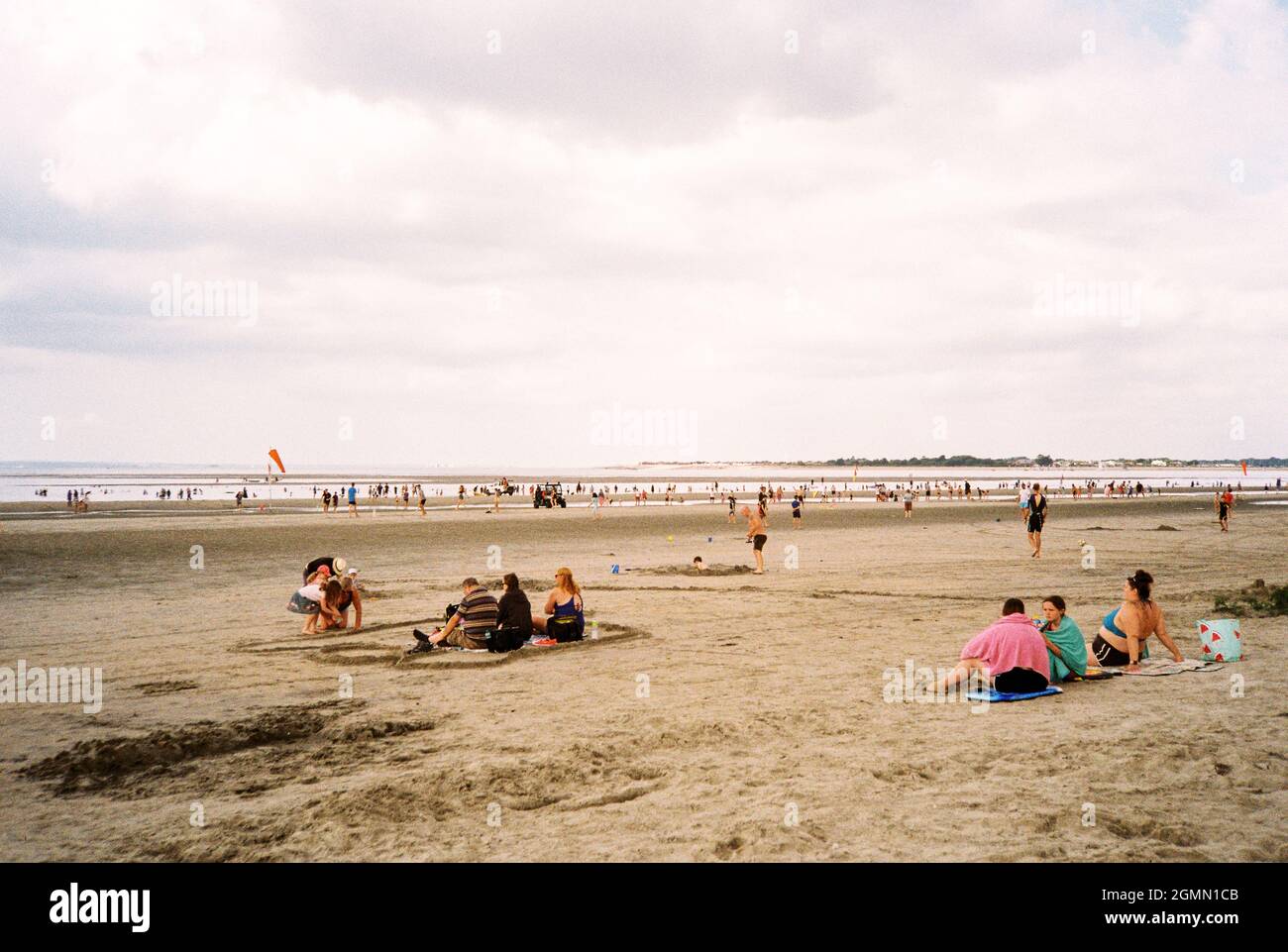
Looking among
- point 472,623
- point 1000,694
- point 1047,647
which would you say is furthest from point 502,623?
point 1047,647

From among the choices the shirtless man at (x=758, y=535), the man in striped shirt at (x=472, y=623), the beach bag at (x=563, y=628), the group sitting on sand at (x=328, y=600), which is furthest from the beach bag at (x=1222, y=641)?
the group sitting on sand at (x=328, y=600)

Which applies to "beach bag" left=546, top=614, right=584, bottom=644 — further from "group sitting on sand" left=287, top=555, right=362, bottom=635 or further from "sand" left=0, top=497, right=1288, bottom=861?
"group sitting on sand" left=287, top=555, right=362, bottom=635

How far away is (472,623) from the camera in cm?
1214

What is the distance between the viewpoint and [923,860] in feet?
16.5

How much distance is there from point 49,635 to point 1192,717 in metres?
16.3

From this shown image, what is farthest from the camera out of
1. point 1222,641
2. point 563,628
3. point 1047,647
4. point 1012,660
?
point 563,628

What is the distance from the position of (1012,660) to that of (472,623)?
7.47m

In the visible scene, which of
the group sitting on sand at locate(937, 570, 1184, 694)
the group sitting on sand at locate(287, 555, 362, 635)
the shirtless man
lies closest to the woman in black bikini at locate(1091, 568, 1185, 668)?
the group sitting on sand at locate(937, 570, 1184, 694)

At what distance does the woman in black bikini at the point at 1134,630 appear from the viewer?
10148 millimetres

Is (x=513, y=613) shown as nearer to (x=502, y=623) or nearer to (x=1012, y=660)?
(x=502, y=623)

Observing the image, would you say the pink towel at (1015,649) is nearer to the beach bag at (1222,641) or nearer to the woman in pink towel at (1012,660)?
the woman in pink towel at (1012,660)

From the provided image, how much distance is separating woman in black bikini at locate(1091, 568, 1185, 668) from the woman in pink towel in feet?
5.54
